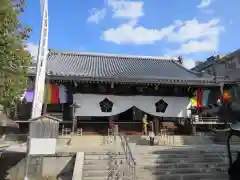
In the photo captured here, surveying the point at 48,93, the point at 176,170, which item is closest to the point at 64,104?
the point at 48,93

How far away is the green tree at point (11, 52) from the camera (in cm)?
638

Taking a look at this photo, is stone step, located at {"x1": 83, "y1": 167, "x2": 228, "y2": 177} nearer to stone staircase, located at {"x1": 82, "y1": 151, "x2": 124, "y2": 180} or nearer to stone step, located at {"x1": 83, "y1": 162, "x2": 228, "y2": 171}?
stone staircase, located at {"x1": 82, "y1": 151, "x2": 124, "y2": 180}

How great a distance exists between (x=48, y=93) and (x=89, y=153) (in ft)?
22.9

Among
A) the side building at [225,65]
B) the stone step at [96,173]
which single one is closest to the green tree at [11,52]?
the stone step at [96,173]

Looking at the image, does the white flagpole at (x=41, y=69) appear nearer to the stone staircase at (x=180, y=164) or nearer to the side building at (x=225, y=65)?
the stone staircase at (x=180, y=164)

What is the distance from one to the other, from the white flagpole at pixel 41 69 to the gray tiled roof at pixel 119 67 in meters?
6.34

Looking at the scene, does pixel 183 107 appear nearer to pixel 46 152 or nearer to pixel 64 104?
pixel 64 104

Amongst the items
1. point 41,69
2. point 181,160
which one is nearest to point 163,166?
point 181,160

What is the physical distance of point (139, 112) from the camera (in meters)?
18.9

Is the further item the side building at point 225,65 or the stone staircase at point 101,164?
the side building at point 225,65

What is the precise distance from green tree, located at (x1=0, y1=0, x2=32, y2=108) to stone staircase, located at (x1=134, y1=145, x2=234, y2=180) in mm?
5421

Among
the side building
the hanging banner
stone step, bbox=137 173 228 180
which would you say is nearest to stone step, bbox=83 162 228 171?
stone step, bbox=137 173 228 180

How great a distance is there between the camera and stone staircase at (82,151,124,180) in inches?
366

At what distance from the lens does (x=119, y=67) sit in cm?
2202
